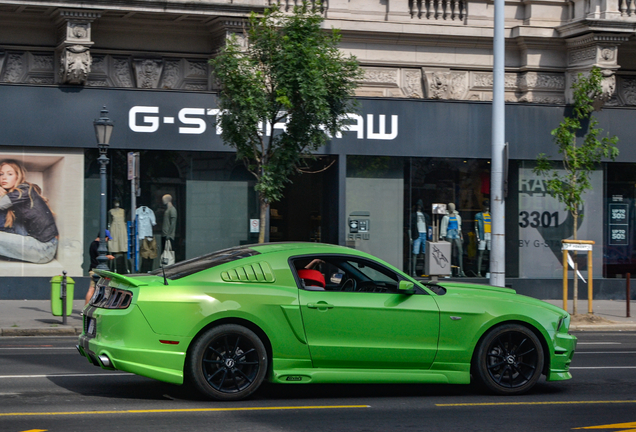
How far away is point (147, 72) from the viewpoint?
19.0 meters

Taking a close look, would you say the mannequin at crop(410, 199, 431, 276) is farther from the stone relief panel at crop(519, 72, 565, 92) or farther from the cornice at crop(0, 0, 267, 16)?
the cornice at crop(0, 0, 267, 16)

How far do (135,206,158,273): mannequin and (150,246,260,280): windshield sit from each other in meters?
11.3

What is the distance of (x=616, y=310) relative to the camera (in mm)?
18875

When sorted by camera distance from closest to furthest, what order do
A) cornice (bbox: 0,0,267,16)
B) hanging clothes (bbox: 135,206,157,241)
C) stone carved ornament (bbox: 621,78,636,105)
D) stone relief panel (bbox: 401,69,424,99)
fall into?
cornice (bbox: 0,0,267,16) → hanging clothes (bbox: 135,206,157,241) → stone relief panel (bbox: 401,69,424,99) → stone carved ornament (bbox: 621,78,636,105)

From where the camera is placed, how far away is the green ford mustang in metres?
7.19

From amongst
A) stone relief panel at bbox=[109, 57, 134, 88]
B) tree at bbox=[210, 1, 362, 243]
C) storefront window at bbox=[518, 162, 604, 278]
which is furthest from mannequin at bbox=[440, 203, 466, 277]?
stone relief panel at bbox=[109, 57, 134, 88]

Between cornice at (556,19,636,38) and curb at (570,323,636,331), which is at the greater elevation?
cornice at (556,19,636,38)

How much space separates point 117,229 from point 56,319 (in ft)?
13.4

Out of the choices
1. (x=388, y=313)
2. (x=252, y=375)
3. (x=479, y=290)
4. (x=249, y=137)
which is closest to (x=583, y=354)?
(x=479, y=290)

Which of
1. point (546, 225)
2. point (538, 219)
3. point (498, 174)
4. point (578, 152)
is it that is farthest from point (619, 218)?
point (498, 174)

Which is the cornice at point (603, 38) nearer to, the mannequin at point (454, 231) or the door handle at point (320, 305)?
the mannequin at point (454, 231)

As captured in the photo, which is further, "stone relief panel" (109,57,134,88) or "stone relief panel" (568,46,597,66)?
"stone relief panel" (568,46,597,66)

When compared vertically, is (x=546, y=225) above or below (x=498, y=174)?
below

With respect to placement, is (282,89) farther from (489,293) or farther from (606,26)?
(606,26)
